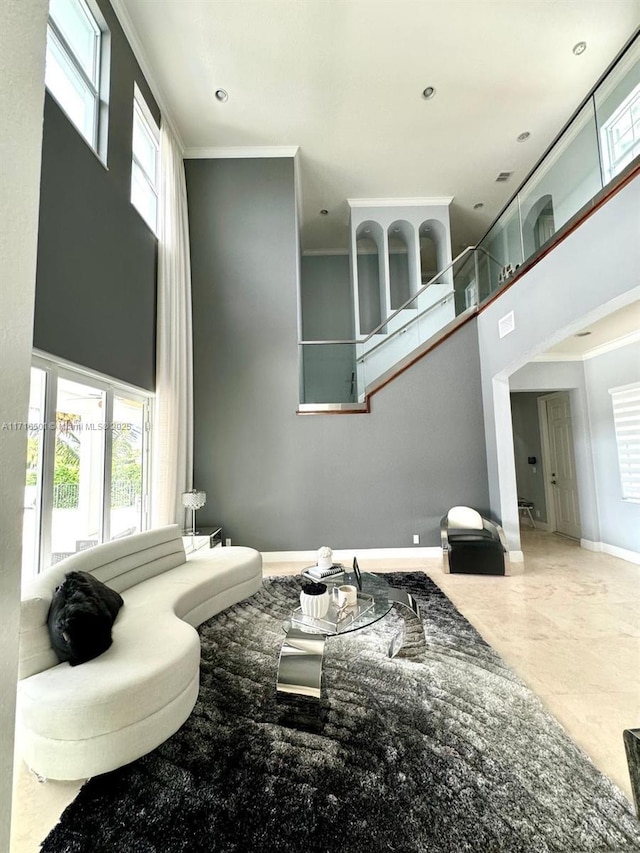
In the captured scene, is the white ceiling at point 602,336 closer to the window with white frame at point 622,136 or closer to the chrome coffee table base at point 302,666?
the window with white frame at point 622,136

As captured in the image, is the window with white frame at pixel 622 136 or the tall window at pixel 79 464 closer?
the tall window at pixel 79 464

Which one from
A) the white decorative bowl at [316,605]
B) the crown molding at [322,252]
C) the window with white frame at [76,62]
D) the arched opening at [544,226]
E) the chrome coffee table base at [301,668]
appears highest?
the crown molding at [322,252]

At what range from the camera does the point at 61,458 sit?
2986 mm

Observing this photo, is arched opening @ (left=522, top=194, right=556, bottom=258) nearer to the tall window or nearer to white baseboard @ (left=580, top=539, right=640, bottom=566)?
white baseboard @ (left=580, top=539, right=640, bottom=566)

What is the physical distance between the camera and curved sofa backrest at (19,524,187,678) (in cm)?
178

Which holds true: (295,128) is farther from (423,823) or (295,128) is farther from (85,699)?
(423,823)

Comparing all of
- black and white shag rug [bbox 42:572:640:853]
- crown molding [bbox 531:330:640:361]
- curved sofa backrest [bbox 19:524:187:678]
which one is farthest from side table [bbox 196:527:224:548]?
crown molding [bbox 531:330:640:361]

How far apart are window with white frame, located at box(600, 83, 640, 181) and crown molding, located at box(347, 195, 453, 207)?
12.2ft

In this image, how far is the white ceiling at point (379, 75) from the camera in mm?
3945

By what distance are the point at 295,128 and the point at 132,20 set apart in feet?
7.03

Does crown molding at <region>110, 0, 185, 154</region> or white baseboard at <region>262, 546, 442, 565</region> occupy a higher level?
crown molding at <region>110, 0, 185, 154</region>

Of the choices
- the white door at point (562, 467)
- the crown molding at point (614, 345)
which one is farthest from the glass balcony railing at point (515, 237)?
the white door at point (562, 467)

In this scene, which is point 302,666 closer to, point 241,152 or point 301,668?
point 301,668

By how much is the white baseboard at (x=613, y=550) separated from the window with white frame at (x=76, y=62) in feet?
24.7
